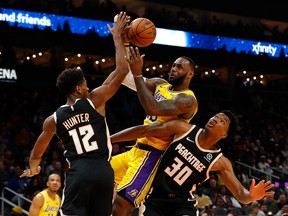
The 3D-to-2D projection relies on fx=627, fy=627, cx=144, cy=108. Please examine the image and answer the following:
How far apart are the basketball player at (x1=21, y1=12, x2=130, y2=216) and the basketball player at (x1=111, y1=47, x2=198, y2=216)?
62 centimetres

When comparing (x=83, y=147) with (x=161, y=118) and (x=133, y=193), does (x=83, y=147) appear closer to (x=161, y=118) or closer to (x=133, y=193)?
(x=133, y=193)

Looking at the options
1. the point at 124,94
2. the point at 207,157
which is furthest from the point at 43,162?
the point at 207,157

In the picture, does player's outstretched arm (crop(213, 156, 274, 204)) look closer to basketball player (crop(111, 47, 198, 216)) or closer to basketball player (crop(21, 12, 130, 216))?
basketball player (crop(111, 47, 198, 216))

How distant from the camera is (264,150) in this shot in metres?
19.2

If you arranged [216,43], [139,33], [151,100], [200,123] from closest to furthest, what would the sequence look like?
[151,100] < [139,33] < [200,123] < [216,43]

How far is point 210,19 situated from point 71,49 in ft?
25.2

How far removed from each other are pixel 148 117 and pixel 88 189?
5.06ft

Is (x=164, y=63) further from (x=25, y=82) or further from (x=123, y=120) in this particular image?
(x=25, y=82)

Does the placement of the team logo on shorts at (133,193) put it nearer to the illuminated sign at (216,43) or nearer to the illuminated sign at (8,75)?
the illuminated sign at (8,75)

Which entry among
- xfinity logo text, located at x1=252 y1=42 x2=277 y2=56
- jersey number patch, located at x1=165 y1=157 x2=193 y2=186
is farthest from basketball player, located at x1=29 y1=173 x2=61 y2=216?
xfinity logo text, located at x1=252 y1=42 x2=277 y2=56

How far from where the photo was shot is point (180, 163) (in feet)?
19.6

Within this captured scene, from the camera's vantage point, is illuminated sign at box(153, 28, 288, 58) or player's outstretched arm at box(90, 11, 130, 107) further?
illuminated sign at box(153, 28, 288, 58)

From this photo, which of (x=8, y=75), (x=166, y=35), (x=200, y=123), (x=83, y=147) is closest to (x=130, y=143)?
(x=8, y=75)

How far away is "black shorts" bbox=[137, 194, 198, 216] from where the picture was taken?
19.5 ft
